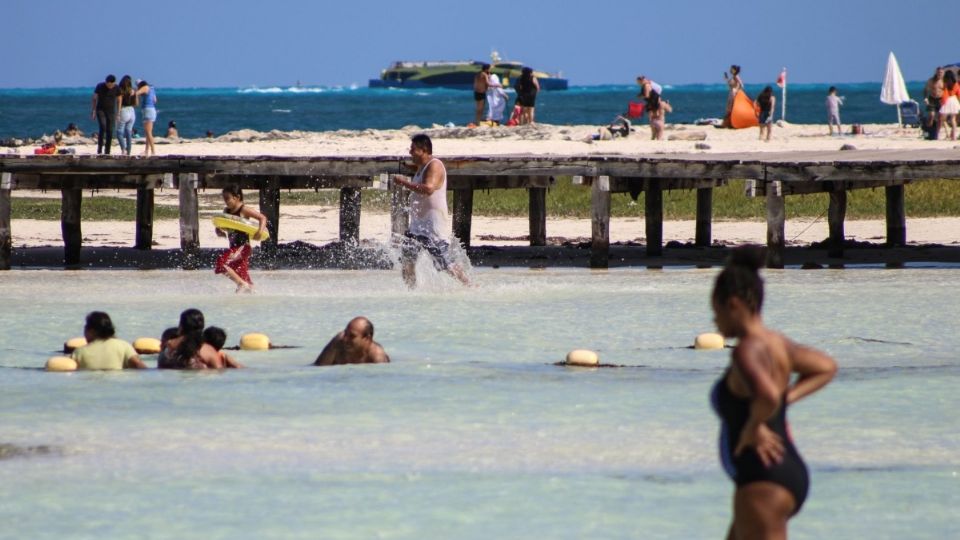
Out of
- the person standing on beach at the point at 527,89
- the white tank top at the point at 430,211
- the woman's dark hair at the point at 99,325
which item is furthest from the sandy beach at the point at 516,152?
the woman's dark hair at the point at 99,325

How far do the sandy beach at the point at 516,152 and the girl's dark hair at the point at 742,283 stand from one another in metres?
16.7

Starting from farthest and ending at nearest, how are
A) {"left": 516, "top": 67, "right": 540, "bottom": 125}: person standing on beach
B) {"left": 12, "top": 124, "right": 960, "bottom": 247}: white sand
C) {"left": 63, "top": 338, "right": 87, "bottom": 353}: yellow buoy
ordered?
{"left": 516, "top": 67, "right": 540, "bottom": 125}: person standing on beach → {"left": 12, "top": 124, "right": 960, "bottom": 247}: white sand → {"left": 63, "top": 338, "right": 87, "bottom": 353}: yellow buoy

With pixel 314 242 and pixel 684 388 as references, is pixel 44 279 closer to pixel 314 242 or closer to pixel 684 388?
pixel 314 242

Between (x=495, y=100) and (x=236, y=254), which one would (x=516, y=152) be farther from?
(x=236, y=254)

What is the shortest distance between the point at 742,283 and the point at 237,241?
9.98m

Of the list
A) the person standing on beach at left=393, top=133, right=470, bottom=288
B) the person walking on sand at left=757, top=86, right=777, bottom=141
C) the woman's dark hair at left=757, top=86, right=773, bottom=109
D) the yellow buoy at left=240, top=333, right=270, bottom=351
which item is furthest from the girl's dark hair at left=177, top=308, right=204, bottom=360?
the woman's dark hair at left=757, top=86, right=773, bottom=109

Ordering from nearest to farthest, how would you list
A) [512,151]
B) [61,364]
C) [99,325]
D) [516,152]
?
1. [99,325]
2. [61,364]
3. [516,152]
4. [512,151]

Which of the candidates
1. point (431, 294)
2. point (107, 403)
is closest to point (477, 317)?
point (431, 294)

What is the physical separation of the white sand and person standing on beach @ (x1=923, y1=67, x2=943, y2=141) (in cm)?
58

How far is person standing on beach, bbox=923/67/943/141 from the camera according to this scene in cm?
3078

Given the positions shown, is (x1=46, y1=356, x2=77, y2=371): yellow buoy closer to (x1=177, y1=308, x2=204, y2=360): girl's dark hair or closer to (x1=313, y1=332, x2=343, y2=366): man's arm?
(x1=177, y1=308, x2=204, y2=360): girl's dark hair

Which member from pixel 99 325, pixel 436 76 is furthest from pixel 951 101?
pixel 436 76

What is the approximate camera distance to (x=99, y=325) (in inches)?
417

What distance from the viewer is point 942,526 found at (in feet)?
24.4
